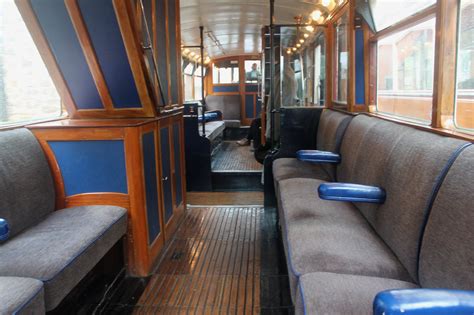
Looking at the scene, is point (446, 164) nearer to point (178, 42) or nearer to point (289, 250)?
point (289, 250)

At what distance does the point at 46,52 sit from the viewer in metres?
2.88

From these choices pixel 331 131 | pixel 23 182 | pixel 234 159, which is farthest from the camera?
pixel 234 159

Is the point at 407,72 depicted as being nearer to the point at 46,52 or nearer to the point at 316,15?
the point at 46,52

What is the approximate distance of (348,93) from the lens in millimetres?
3771

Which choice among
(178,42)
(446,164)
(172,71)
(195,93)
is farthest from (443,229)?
(195,93)

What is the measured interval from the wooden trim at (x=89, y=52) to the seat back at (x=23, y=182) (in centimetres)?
63

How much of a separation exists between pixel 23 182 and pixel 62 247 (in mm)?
630

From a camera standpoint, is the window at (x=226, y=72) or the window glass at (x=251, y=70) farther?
the window at (x=226, y=72)

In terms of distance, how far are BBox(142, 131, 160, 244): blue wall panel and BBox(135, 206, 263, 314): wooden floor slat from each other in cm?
28

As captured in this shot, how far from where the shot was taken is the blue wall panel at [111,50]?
8.58ft

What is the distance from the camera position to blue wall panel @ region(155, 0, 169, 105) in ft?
11.8

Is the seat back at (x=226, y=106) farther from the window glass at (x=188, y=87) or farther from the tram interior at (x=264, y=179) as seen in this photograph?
the tram interior at (x=264, y=179)

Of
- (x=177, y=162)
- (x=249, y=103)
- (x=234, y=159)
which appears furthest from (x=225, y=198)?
(x=249, y=103)

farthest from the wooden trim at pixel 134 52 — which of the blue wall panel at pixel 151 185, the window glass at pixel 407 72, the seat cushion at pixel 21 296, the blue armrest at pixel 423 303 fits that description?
the blue armrest at pixel 423 303
